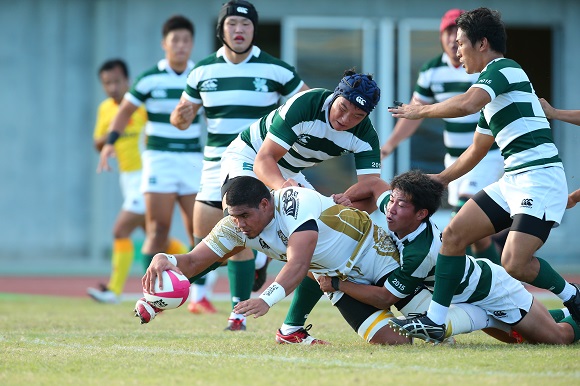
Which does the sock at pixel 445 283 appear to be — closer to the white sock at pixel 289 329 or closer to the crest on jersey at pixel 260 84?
the white sock at pixel 289 329

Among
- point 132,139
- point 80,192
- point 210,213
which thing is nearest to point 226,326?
point 210,213

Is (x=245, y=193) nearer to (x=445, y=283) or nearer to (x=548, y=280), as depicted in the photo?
(x=445, y=283)

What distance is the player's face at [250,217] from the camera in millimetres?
5555

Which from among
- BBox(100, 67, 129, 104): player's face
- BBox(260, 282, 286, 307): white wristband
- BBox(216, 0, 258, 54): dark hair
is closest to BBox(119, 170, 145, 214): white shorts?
BBox(100, 67, 129, 104): player's face

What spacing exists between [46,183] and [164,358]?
1106cm

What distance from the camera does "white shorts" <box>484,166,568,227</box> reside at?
5.83 meters

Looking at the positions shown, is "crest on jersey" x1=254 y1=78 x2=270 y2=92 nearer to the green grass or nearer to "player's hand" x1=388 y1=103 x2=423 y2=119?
the green grass

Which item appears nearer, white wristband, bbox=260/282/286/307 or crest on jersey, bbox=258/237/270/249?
white wristband, bbox=260/282/286/307

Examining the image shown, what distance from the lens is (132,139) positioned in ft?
37.1

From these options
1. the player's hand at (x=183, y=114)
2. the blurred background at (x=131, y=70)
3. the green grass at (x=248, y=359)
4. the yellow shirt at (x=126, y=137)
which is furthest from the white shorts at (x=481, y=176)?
the blurred background at (x=131, y=70)

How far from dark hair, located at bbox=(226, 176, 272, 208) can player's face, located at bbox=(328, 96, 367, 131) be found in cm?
90

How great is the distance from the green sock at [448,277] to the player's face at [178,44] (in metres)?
4.61

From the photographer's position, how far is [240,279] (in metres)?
7.59

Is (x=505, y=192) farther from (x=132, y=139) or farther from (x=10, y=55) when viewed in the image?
(x=10, y=55)
